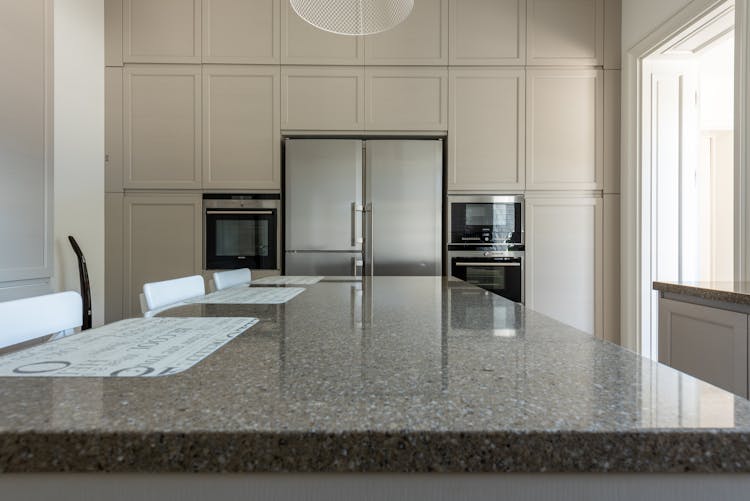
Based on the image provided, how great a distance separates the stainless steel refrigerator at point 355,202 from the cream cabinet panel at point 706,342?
1422 millimetres

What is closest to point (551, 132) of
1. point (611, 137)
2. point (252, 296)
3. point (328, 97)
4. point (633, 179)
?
point (611, 137)

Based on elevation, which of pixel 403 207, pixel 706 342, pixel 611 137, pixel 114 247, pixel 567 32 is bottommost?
pixel 706 342

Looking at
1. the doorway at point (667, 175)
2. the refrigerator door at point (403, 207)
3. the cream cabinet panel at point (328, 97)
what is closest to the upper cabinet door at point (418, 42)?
the cream cabinet panel at point (328, 97)

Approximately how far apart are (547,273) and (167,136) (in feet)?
8.57

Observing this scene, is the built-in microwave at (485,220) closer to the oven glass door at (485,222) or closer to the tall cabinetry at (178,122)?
the oven glass door at (485,222)

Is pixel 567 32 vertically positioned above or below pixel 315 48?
above

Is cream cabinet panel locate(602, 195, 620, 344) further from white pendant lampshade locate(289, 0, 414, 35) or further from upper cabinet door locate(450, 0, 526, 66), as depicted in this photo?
white pendant lampshade locate(289, 0, 414, 35)

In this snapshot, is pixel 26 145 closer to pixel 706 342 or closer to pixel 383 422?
pixel 383 422

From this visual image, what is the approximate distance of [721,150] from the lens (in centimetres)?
473

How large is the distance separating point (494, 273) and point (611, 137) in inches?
45.4

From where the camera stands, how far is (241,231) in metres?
2.80

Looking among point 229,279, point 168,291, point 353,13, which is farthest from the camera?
point 229,279

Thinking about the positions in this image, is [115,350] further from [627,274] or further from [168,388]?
[627,274]

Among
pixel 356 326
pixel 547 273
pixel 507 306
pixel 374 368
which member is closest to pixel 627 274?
pixel 547 273
